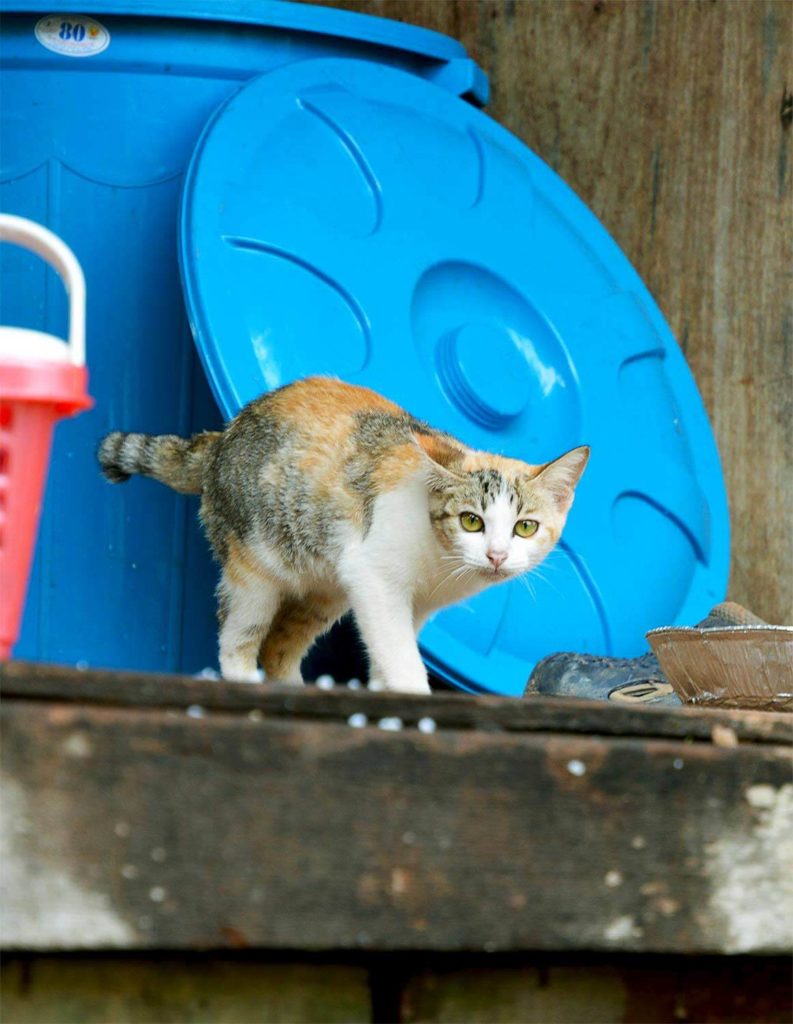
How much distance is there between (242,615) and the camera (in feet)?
7.79

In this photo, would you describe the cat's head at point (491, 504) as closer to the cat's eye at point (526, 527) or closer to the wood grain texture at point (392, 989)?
the cat's eye at point (526, 527)

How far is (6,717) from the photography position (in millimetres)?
818

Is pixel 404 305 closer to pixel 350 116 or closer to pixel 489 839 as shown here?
pixel 350 116

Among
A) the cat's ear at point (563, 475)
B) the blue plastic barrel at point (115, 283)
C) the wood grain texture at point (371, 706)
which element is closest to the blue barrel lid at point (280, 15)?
the blue plastic barrel at point (115, 283)

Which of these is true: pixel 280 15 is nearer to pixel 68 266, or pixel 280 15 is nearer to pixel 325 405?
pixel 325 405

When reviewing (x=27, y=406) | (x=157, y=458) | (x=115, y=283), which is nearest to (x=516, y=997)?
(x=27, y=406)

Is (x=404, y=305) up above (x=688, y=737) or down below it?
above

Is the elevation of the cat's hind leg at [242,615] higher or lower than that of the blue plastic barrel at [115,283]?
lower

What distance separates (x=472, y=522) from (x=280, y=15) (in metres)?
1.08

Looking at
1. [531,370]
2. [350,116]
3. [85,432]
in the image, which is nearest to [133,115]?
[350,116]

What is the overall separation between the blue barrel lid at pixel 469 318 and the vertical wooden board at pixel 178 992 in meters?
1.53

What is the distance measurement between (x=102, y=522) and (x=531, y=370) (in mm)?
881

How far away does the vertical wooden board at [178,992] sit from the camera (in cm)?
89

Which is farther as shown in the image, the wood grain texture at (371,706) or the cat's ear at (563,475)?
the cat's ear at (563,475)
